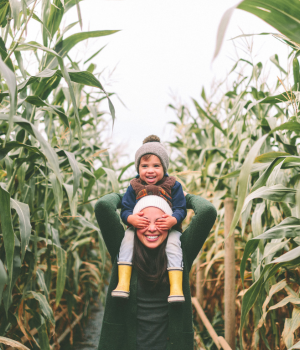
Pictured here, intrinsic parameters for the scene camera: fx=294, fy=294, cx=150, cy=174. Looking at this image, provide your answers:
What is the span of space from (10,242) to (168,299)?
1.34 ft

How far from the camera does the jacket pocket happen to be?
0.80 meters

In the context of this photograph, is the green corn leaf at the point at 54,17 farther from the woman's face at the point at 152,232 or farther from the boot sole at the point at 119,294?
the boot sole at the point at 119,294

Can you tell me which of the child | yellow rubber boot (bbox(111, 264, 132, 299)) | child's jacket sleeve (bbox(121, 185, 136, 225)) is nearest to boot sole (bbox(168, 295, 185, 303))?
the child

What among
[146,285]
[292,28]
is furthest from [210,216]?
[292,28]

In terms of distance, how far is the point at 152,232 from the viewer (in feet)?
2.62

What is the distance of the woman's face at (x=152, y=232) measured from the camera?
2.61 ft

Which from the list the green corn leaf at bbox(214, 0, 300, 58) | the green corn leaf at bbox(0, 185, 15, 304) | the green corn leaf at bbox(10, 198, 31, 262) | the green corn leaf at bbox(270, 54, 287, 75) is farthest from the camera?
the green corn leaf at bbox(270, 54, 287, 75)

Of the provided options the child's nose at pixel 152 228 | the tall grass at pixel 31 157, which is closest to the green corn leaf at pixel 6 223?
the tall grass at pixel 31 157

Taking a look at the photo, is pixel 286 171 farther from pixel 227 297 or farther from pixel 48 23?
pixel 48 23

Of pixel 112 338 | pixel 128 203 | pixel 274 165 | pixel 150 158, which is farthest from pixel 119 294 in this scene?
pixel 274 165

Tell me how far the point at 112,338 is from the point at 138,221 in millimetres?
327

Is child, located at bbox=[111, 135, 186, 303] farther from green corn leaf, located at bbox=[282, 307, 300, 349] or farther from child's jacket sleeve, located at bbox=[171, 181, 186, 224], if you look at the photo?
green corn leaf, located at bbox=[282, 307, 300, 349]

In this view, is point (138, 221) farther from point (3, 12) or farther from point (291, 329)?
point (3, 12)

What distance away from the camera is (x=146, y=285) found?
0.82 m
